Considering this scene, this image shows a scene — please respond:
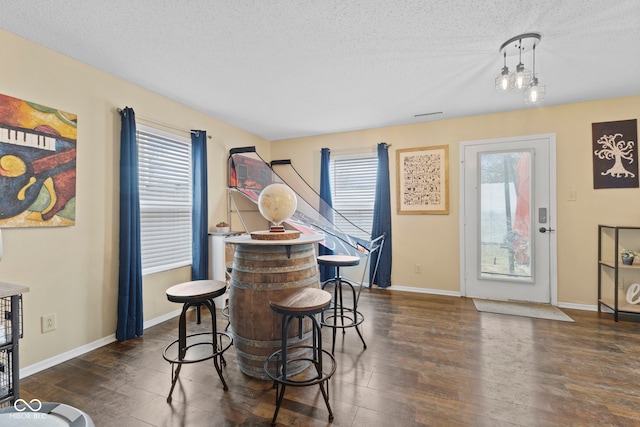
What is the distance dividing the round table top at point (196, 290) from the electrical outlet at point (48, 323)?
1.15 m

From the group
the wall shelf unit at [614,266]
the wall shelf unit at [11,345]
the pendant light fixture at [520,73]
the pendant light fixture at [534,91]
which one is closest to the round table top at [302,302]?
the wall shelf unit at [11,345]

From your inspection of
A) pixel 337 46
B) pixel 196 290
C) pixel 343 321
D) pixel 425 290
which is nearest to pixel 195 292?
pixel 196 290

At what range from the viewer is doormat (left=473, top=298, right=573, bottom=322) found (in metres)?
3.16

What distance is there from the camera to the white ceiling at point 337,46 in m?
1.82

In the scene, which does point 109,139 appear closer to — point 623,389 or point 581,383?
point 581,383

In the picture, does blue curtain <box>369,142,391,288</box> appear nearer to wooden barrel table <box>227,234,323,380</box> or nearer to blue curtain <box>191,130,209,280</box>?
blue curtain <box>191,130,209,280</box>

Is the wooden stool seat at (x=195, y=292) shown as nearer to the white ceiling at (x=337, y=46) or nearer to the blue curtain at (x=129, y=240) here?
the blue curtain at (x=129, y=240)

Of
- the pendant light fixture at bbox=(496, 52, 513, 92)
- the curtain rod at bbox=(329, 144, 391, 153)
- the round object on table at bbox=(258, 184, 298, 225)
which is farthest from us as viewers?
the curtain rod at bbox=(329, 144, 391, 153)

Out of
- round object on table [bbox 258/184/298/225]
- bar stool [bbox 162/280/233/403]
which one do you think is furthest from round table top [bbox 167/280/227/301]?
round object on table [bbox 258/184/298/225]

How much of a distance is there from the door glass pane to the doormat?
31 cm

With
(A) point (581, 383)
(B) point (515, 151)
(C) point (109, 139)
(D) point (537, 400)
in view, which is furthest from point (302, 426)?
(B) point (515, 151)

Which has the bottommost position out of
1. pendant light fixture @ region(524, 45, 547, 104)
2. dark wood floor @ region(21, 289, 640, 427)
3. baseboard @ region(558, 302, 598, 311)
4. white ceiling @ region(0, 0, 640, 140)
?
dark wood floor @ region(21, 289, 640, 427)

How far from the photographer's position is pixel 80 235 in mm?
2418

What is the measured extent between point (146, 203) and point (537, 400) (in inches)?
139
